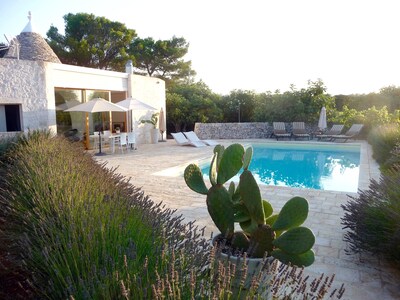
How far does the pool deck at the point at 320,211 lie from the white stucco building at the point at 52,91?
3.10 m

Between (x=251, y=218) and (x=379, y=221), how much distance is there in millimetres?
1514

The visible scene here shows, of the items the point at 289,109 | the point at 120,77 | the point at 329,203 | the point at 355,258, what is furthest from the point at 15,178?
the point at 289,109

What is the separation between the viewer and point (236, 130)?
20500 millimetres

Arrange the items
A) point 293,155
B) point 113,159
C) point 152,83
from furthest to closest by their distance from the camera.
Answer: point 152,83 < point 293,155 < point 113,159

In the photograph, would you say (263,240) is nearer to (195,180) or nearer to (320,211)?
(195,180)

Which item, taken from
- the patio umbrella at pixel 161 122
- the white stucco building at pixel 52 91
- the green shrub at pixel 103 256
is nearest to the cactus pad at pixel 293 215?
the green shrub at pixel 103 256

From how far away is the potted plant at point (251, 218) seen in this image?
2537 mm

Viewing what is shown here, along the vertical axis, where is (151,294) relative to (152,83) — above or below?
below

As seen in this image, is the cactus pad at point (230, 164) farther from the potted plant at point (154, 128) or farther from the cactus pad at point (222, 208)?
the potted plant at point (154, 128)

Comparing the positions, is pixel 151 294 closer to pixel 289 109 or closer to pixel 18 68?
pixel 18 68

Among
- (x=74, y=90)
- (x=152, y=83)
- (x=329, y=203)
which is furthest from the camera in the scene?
(x=152, y=83)

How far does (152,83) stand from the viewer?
17656 mm

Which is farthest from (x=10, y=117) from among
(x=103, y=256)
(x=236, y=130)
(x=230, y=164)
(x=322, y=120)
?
(x=322, y=120)

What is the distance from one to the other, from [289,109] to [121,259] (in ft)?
65.0
